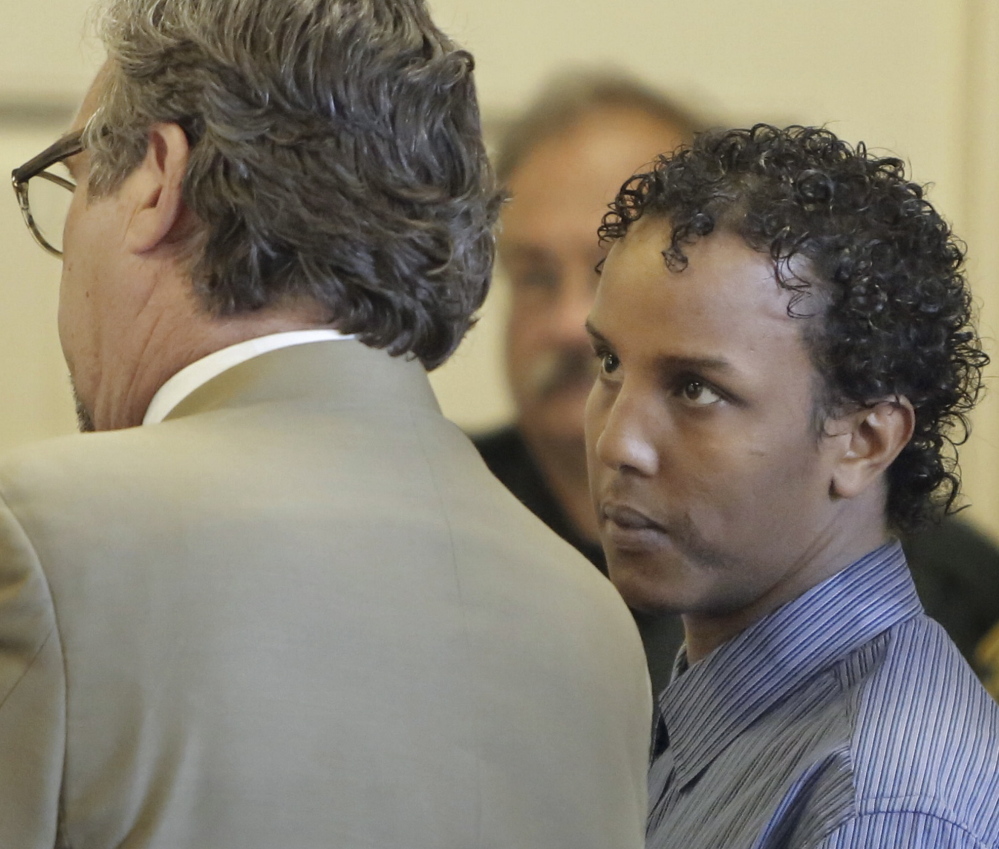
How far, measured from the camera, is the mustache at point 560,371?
5.98ft

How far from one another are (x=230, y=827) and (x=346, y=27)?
0.43 metres

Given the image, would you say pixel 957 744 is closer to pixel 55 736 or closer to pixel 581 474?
pixel 55 736

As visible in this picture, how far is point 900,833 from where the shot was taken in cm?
81

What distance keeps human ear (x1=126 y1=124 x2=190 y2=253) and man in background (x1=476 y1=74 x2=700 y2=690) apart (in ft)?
3.32

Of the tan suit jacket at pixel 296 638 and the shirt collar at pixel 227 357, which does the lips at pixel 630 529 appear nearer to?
the tan suit jacket at pixel 296 638

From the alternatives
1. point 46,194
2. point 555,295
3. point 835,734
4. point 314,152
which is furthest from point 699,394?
point 555,295

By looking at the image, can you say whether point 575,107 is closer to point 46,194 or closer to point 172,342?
point 46,194

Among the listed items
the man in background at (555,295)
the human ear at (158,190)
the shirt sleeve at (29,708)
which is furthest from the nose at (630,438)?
the man in background at (555,295)

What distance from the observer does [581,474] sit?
6.01 feet

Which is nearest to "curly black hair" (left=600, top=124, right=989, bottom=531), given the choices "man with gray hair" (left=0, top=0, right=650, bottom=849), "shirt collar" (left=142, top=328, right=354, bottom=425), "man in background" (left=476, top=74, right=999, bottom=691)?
"man with gray hair" (left=0, top=0, right=650, bottom=849)

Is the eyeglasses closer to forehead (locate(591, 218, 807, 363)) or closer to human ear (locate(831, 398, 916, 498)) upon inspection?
forehead (locate(591, 218, 807, 363))

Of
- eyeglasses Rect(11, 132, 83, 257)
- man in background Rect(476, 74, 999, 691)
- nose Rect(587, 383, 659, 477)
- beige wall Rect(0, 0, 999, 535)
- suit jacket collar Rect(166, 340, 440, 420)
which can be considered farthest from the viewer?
man in background Rect(476, 74, 999, 691)

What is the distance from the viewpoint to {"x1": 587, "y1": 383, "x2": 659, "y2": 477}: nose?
1014 mm

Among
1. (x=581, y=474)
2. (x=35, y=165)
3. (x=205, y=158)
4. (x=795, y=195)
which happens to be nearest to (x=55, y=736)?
(x=205, y=158)
